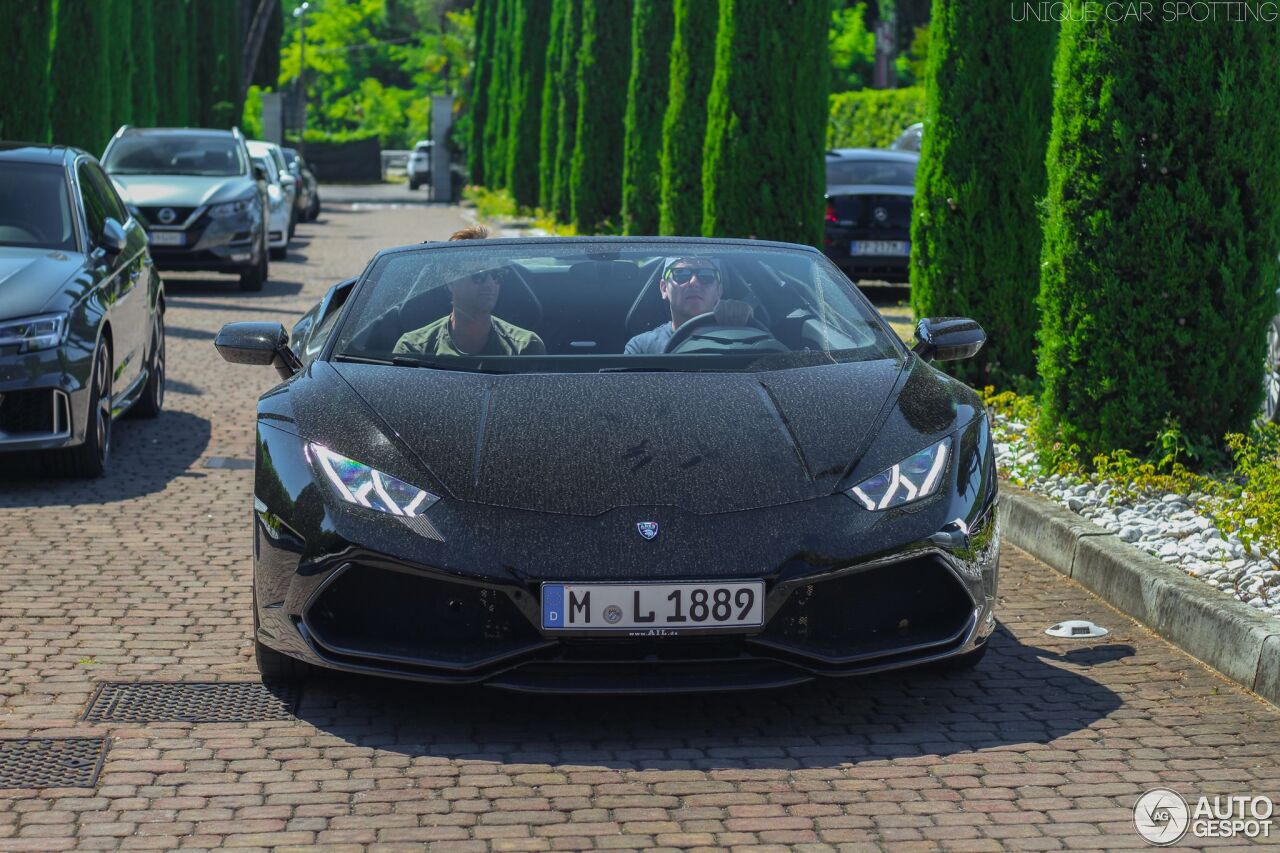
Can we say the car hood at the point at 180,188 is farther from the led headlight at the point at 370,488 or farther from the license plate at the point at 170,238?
the led headlight at the point at 370,488

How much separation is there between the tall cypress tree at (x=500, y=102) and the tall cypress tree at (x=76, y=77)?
24418 millimetres

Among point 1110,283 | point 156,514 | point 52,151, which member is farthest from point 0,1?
point 1110,283

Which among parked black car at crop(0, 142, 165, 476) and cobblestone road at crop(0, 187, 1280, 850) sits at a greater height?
parked black car at crop(0, 142, 165, 476)

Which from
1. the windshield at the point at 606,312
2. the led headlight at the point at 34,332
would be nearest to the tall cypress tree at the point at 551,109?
the led headlight at the point at 34,332

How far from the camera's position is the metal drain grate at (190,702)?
5.15m

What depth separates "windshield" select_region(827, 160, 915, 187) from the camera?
66.7 feet

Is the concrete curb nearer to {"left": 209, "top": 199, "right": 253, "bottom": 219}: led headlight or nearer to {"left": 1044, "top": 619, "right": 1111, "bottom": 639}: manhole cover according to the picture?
{"left": 1044, "top": 619, "right": 1111, "bottom": 639}: manhole cover

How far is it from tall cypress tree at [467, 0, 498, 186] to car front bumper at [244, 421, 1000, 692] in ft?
181

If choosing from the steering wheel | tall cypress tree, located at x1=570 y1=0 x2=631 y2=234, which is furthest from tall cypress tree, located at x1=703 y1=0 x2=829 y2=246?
tall cypress tree, located at x1=570 y1=0 x2=631 y2=234

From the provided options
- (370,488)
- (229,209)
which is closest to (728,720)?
(370,488)

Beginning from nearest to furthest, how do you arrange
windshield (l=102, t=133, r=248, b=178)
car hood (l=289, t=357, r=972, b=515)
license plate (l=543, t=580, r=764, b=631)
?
license plate (l=543, t=580, r=764, b=631) → car hood (l=289, t=357, r=972, b=515) → windshield (l=102, t=133, r=248, b=178)

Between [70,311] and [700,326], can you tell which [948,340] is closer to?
[700,326]

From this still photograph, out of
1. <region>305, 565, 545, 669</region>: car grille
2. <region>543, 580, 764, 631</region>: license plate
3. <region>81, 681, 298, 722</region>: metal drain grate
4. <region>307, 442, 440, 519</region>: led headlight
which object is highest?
<region>307, 442, 440, 519</region>: led headlight

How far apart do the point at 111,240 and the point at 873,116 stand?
100ft
